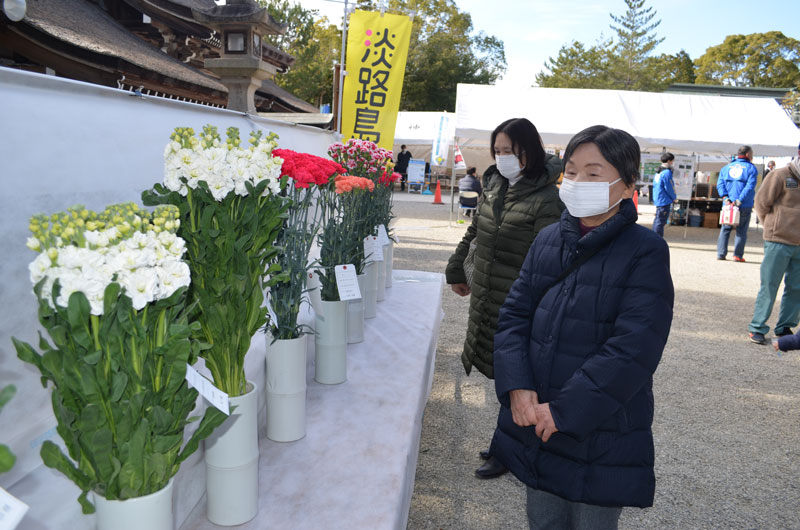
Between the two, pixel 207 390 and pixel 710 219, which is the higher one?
pixel 207 390

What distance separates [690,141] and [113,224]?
1209cm

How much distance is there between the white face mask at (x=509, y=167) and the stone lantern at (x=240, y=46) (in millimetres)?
2588

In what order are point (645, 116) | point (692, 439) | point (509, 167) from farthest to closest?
point (645, 116)
point (692, 439)
point (509, 167)

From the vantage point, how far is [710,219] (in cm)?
1452

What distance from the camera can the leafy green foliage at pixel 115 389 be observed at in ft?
2.38

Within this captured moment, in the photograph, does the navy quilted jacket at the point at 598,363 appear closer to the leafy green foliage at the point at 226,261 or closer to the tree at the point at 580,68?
the leafy green foliage at the point at 226,261

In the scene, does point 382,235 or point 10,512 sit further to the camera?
point 382,235

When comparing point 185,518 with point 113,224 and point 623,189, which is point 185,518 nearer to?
point 113,224

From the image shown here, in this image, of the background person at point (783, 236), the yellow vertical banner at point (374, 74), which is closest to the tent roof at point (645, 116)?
the yellow vertical banner at point (374, 74)

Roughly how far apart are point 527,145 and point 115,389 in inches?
77.0

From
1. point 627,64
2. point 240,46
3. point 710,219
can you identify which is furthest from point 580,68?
point 240,46

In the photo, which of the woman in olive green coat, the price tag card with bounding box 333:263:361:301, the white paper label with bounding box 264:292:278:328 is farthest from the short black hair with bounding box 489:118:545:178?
the white paper label with bounding box 264:292:278:328

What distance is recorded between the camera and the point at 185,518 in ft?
3.86

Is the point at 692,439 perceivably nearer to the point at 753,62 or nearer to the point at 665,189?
the point at 665,189
